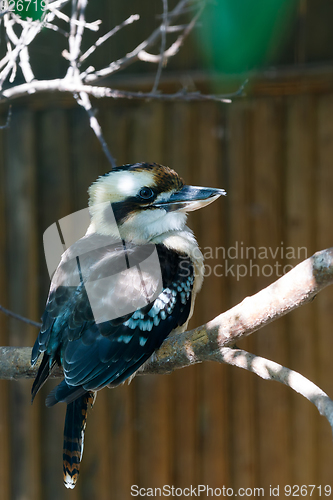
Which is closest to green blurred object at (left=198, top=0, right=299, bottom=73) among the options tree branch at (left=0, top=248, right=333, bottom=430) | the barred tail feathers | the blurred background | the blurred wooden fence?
the blurred background

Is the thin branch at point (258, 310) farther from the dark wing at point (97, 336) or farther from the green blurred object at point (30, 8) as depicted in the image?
the green blurred object at point (30, 8)

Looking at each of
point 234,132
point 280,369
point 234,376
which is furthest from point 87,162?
point 280,369

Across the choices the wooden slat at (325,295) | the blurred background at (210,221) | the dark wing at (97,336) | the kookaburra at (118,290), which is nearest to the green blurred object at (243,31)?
the blurred background at (210,221)

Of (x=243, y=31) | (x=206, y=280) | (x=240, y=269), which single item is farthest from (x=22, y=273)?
(x=243, y=31)

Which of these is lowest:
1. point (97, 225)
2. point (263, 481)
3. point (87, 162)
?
point (263, 481)

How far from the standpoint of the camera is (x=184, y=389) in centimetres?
230

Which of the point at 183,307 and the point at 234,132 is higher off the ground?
the point at 234,132

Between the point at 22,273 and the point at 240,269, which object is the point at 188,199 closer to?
the point at 240,269

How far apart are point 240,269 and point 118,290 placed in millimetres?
1034

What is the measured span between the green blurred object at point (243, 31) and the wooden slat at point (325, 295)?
38 cm

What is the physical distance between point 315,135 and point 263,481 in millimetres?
1587

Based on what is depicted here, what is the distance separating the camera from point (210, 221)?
2303 millimetres

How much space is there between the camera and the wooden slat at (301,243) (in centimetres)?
224

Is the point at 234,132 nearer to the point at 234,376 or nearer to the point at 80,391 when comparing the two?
the point at 234,376
